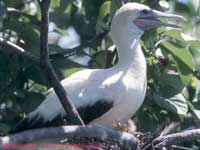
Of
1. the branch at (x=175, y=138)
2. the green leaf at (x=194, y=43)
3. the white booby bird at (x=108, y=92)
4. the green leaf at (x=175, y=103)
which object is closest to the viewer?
the branch at (x=175, y=138)

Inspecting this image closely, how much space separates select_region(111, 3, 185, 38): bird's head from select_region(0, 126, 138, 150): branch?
1607mm

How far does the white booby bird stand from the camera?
6.05 m

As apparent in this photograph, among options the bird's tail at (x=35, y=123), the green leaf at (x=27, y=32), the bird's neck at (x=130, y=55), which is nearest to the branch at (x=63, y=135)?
the bird's tail at (x=35, y=123)

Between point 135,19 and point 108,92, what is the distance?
71 centimetres

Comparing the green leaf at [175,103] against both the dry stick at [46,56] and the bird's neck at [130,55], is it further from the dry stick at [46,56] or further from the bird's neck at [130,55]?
the dry stick at [46,56]

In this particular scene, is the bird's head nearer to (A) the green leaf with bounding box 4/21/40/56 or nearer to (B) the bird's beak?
(B) the bird's beak

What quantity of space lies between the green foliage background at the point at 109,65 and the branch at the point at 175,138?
37.6 inches

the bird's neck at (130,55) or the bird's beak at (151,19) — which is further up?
the bird's beak at (151,19)

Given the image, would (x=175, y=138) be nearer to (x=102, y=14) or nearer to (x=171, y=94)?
(x=171, y=94)

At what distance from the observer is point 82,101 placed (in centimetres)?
606

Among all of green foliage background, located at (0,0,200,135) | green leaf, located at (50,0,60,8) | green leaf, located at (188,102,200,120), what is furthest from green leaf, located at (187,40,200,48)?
green leaf, located at (50,0,60,8)

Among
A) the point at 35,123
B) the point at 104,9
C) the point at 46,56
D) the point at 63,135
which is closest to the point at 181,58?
the point at 104,9

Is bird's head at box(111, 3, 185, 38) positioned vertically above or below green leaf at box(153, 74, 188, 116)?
above

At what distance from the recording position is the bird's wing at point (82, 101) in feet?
19.7
